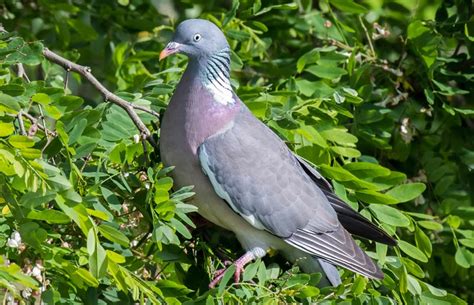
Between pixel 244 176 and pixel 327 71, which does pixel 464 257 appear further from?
pixel 244 176

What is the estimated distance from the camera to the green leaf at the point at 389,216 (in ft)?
11.6

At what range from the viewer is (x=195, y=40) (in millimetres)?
3488

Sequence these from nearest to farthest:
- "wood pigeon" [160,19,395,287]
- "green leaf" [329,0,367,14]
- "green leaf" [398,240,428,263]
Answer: "wood pigeon" [160,19,395,287]
"green leaf" [398,240,428,263]
"green leaf" [329,0,367,14]

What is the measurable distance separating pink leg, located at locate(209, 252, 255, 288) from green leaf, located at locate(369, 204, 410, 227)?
506 millimetres

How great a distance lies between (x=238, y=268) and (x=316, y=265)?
41cm

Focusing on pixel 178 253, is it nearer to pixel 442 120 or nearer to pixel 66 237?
pixel 66 237

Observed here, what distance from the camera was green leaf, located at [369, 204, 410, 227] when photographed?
353 cm

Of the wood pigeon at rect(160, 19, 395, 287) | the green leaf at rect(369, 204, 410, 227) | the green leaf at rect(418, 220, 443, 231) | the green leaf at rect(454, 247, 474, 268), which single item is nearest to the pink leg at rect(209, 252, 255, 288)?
the wood pigeon at rect(160, 19, 395, 287)

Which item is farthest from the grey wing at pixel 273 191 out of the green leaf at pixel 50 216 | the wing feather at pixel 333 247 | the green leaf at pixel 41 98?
the green leaf at pixel 50 216

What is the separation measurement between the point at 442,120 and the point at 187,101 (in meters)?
1.48

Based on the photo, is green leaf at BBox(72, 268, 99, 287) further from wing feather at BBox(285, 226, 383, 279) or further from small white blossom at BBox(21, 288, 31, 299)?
wing feather at BBox(285, 226, 383, 279)

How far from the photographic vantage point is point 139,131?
3295 mm

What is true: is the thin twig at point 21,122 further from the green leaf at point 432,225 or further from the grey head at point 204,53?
the green leaf at point 432,225

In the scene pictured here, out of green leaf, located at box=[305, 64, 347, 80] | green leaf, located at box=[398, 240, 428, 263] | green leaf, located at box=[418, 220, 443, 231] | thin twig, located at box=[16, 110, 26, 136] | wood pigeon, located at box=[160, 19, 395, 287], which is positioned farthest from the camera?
green leaf, located at box=[305, 64, 347, 80]
